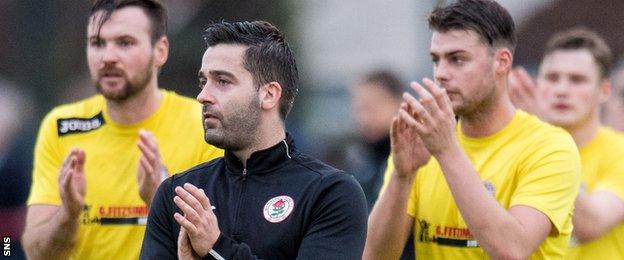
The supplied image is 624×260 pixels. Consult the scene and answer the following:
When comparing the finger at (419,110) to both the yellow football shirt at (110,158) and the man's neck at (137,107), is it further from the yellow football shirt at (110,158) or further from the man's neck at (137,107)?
the man's neck at (137,107)

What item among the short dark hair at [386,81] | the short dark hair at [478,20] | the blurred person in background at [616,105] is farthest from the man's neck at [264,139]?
the blurred person in background at [616,105]

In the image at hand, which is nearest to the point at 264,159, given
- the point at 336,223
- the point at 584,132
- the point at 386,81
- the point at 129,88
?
the point at 336,223

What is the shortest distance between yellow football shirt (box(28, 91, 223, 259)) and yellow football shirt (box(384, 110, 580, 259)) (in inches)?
41.0

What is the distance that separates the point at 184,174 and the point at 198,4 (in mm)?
5676

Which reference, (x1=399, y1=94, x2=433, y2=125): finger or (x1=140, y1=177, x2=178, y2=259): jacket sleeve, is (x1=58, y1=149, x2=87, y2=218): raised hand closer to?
(x1=140, y1=177, x2=178, y2=259): jacket sleeve

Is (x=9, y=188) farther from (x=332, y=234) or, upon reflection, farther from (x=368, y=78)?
(x=332, y=234)

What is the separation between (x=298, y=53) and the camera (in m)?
10.2

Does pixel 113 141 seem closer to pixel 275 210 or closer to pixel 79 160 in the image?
pixel 79 160

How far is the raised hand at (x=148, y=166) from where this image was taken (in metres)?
5.64

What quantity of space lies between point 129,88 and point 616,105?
16.9ft

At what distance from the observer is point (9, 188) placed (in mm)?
9461

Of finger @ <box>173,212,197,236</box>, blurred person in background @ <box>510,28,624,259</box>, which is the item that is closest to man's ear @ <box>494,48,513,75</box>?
blurred person in background @ <box>510,28,624,259</box>

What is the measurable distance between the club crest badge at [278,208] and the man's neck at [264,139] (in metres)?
0.19

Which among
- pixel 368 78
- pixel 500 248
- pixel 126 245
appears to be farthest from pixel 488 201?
pixel 368 78
